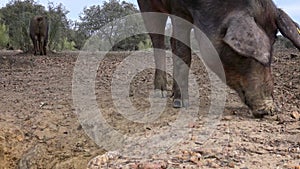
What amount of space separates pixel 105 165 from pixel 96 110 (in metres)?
1.99

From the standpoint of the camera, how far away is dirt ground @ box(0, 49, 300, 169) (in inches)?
149

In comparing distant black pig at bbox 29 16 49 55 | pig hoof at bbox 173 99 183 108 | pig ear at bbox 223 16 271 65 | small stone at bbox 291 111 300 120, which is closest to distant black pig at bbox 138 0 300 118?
pig ear at bbox 223 16 271 65

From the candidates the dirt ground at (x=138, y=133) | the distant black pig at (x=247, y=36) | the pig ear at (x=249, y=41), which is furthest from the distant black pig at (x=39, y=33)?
the pig ear at (x=249, y=41)

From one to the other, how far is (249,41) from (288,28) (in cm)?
63

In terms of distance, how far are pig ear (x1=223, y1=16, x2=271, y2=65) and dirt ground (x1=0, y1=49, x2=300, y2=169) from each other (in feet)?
2.29

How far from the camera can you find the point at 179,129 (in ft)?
15.4

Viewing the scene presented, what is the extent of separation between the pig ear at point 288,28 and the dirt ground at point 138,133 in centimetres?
82

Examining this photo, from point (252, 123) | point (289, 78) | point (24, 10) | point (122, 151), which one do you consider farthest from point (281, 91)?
point (24, 10)

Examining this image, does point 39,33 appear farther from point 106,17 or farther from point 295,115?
→ point 295,115

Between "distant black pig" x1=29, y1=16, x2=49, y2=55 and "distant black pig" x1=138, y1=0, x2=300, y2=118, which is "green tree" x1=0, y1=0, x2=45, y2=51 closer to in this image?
"distant black pig" x1=29, y1=16, x2=49, y2=55

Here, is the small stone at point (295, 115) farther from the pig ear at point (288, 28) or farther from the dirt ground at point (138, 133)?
the pig ear at point (288, 28)

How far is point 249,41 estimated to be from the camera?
4426mm

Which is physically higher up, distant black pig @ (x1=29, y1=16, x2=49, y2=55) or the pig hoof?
distant black pig @ (x1=29, y1=16, x2=49, y2=55)

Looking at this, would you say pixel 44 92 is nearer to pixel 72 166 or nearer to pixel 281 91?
pixel 72 166
